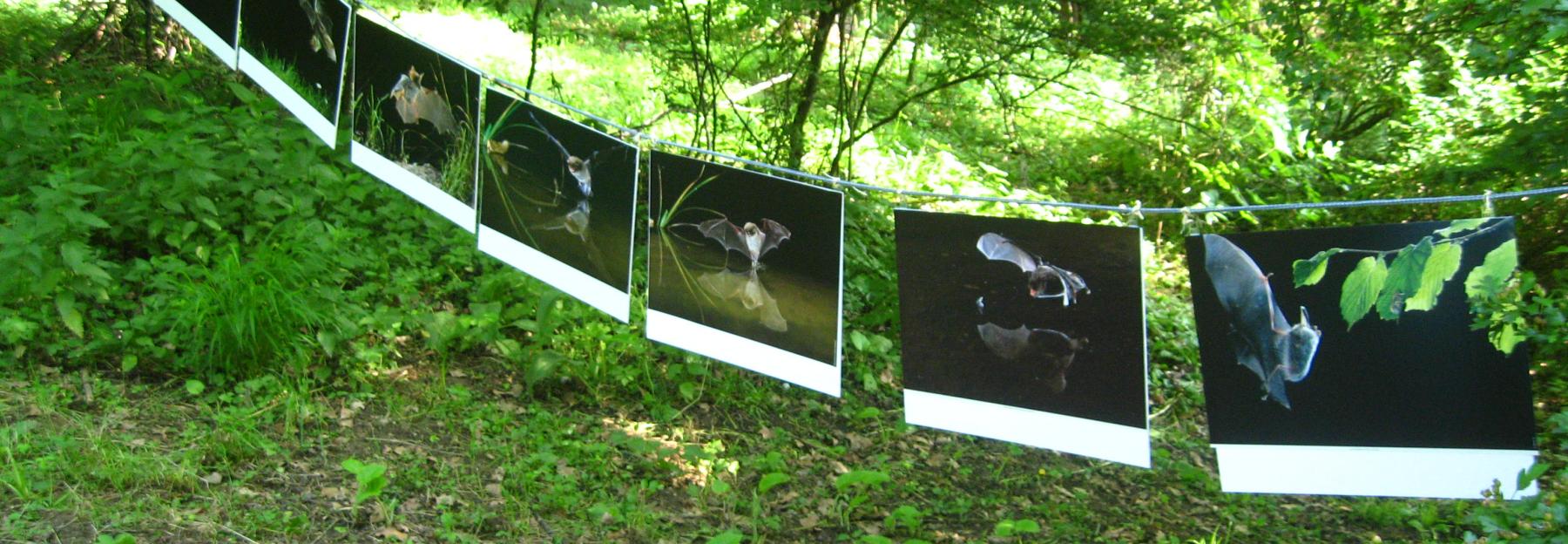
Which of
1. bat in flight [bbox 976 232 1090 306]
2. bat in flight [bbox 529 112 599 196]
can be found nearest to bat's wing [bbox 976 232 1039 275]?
bat in flight [bbox 976 232 1090 306]

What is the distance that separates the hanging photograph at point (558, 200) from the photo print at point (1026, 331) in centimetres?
100

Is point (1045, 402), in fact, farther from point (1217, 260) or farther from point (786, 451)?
point (786, 451)

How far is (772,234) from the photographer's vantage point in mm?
3863

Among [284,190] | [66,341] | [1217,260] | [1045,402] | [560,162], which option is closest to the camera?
[1217,260]

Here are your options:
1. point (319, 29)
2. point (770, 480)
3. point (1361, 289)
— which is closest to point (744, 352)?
point (770, 480)

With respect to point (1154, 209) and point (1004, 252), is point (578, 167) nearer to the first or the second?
point (1004, 252)

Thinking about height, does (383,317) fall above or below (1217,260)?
below

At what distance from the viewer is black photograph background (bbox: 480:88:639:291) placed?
159 inches

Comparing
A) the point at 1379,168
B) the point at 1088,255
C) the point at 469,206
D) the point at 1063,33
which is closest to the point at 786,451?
the point at 469,206

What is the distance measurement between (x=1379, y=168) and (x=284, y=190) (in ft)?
22.9

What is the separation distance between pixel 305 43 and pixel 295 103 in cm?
25

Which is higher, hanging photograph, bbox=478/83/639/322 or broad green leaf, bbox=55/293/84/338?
hanging photograph, bbox=478/83/639/322

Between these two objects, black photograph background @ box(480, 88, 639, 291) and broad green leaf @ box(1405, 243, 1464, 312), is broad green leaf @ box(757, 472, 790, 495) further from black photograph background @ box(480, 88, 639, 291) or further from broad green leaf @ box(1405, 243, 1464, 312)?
broad green leaf @ box(1405, 243, 1464, 312)

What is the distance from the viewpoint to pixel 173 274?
538cm
